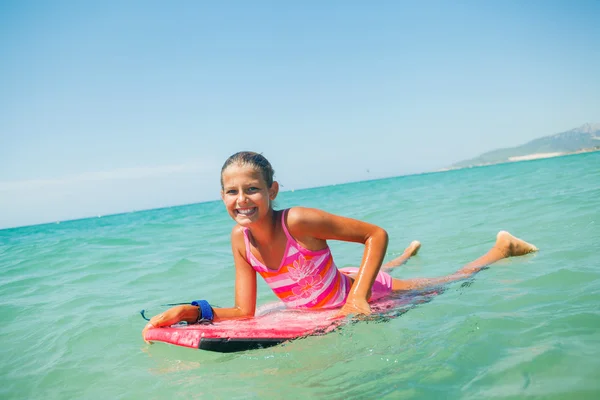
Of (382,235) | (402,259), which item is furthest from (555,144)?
(382,235)

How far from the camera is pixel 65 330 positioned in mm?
4070

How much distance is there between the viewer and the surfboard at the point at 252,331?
8.71 feet

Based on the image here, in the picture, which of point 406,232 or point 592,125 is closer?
point 406,232

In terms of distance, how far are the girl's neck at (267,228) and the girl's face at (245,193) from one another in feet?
0.33

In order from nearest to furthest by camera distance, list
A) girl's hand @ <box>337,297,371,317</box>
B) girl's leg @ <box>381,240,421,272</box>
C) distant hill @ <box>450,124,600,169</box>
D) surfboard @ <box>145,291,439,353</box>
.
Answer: surfboard @ <box>145,291,439,353</box> → girl's hand @ <box>337,297,371,317</box> → girl's leg @ <box>381,240,421,272</box> → distant hill @ <box>450,124,600,169</box>

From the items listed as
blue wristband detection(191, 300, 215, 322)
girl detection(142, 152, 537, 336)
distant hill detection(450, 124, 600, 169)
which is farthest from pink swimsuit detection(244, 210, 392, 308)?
distant hill detection(450, 124, 600, 169)

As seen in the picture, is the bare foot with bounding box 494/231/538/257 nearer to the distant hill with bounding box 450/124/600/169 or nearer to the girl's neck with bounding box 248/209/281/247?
the girl's neck with bounding box 248/209/281/247

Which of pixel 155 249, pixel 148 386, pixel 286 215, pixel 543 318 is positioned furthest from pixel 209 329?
pixel 155 249

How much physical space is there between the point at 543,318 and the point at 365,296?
3.52 feet

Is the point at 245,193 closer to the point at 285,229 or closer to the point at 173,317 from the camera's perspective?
the point at 285,229

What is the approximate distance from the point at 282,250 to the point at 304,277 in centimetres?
28

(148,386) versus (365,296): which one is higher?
(365,296)

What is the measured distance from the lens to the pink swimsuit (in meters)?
3.10

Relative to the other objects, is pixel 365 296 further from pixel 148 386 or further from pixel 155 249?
pixel 155 249
